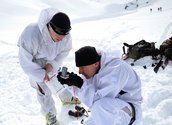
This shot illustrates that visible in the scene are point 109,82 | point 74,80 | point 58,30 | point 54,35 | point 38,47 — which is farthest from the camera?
point 38,47

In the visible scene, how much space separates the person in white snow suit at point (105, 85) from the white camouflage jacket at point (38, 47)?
1.01 meters

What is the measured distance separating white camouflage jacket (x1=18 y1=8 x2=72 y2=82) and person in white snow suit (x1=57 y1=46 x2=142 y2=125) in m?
1.01

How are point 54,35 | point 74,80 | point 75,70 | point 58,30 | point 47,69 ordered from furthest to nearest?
point 75,70 → point 47,69 → point 54,35 → point 58,30 → point 74,80

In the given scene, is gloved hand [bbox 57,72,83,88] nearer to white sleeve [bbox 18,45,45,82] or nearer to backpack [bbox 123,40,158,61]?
white sleeve [bbox 18,45,45,82]

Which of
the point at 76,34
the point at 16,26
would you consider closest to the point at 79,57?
the point at 76,34

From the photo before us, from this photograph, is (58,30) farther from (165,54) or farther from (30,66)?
(165,54)

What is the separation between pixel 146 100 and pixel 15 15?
1199 centimetres

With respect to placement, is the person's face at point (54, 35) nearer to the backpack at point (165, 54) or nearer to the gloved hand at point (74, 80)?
the gloved hand at point (74, 80)

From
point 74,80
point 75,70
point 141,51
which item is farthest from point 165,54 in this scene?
point 74,80

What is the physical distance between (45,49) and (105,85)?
143cm

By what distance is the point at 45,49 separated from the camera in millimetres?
4258

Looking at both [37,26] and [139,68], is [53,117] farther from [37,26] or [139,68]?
[139,68]

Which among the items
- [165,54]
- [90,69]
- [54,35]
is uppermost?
[54,35]

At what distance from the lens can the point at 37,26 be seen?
4191 mm
